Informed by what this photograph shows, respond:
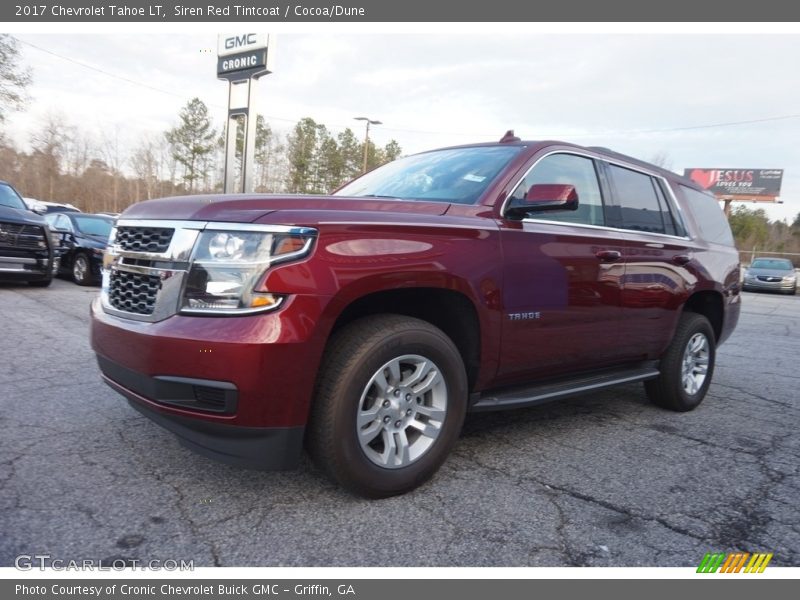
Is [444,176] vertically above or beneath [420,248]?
above

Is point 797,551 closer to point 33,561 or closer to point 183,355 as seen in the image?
point 183,355

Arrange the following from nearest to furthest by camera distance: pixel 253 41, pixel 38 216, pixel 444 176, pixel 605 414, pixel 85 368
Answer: pixel 444 176 < pixel 605 414 < pixel 85 368 < pixel 38 216 < pixel 253 41

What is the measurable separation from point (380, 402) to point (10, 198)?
34.0 feet

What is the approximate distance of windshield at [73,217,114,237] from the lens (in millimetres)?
11500

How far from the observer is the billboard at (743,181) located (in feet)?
178

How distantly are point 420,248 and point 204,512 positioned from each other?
59.4 inches

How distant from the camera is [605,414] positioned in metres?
4.21

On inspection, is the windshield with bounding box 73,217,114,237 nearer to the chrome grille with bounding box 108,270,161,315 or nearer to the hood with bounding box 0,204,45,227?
the hood with bounding box 0,204,45,227

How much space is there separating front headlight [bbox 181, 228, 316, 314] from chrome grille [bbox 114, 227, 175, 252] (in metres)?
0.25

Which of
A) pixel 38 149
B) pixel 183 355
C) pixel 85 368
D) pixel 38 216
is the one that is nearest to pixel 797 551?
pixel 183 355

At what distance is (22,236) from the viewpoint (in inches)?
361

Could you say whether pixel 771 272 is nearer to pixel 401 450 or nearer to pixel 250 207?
pixel 401 450

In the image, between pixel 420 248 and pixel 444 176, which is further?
pixel 444 176

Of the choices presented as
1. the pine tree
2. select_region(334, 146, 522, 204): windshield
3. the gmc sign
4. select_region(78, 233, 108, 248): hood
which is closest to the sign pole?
the gmc sign
